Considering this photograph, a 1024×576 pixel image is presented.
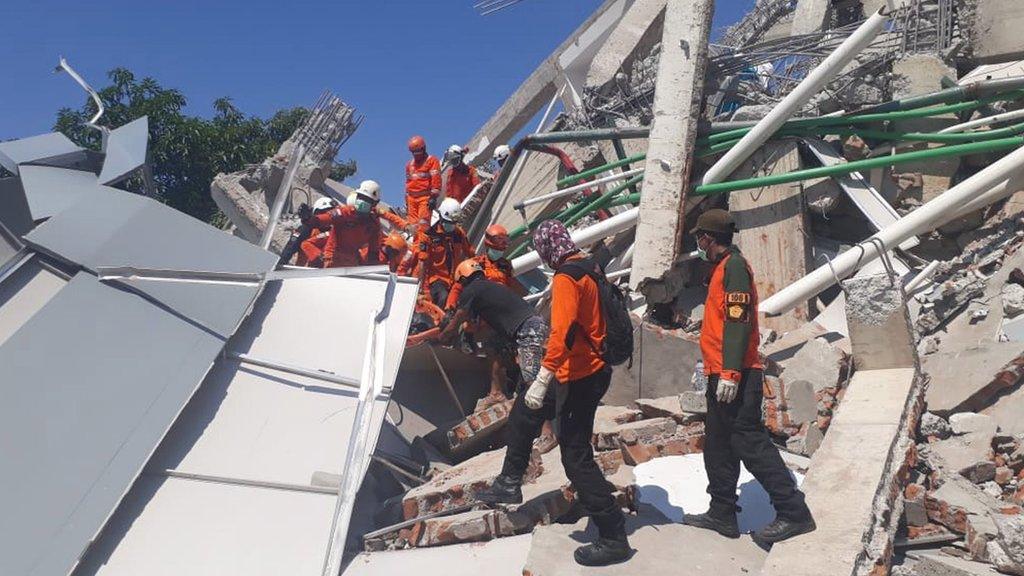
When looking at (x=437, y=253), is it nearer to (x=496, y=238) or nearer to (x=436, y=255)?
(x=436, y=255)

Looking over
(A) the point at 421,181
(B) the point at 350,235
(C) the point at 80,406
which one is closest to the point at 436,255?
(B) the point at 350,235

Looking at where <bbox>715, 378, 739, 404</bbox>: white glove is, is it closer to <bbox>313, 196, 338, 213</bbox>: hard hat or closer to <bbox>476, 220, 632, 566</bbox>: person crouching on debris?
<bbox>476, 220, 632, 566</bbox>: person crouching on debris

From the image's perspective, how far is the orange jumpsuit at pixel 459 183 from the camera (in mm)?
9633

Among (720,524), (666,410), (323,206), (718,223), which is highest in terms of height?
(323,206)

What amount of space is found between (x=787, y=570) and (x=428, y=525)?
186 cm

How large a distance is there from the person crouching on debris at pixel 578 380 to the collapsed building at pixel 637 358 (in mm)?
195

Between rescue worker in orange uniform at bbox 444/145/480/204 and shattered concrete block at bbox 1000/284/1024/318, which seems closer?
shattered concrete block at bbox 1000/284/1024/318

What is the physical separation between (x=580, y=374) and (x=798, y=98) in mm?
4117

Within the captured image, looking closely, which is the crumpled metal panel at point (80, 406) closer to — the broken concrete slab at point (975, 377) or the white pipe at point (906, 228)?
the white pipe at point (906, 228)

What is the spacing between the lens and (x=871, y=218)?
22.3ft

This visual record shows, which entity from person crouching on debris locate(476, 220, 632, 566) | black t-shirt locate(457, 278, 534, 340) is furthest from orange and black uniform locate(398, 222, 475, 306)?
person crouching on debris locate(476, 220, 632, 566)

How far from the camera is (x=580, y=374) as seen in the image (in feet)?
12.2

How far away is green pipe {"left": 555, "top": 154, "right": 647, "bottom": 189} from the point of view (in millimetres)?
7863

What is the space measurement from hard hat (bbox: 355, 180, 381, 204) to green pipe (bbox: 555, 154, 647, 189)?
1.79m
